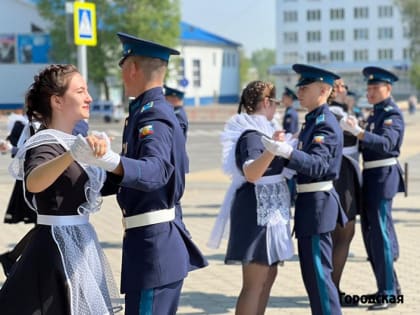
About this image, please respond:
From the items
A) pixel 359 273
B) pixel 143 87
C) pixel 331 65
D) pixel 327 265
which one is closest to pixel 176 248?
pixel 143 87

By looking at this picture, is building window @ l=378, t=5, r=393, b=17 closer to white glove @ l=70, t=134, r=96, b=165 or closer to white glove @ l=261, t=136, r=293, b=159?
white glove @ l=261, t=136, r=293, b=159

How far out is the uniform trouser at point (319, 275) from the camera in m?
5.22

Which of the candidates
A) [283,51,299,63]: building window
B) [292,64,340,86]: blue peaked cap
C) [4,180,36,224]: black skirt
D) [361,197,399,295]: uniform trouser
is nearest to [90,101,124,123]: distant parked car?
[4,180,36,224]: black skirt

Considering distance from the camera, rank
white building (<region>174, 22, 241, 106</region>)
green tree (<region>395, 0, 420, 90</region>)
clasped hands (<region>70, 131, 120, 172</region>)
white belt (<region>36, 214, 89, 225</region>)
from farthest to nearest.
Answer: white building (<region>174, 22, 241, 106</region>) < green tree (<region>395, 0, 420, 90</region>) < white belt (<region>36, 214, 89, 225</region>) < clasped hands (<region>70, 131, 120, 172</region>)

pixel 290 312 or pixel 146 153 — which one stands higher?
pixel 146 153

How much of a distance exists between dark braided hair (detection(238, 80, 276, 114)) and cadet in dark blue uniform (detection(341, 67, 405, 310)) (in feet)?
4.33

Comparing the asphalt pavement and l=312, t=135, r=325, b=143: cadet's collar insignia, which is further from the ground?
l=312, t=135, r=325, b=143: cadet's collar insignia

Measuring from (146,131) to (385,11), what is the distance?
104244 millimetres

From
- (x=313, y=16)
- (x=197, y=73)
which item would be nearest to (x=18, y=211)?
(x=197, y=73)

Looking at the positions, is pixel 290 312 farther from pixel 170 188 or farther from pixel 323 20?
pixel 323 20

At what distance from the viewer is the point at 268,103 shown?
5.32 metres

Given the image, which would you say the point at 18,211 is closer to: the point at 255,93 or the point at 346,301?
the point at 346,301

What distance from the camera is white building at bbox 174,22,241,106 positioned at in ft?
272

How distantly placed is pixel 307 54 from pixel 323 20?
4971mm
